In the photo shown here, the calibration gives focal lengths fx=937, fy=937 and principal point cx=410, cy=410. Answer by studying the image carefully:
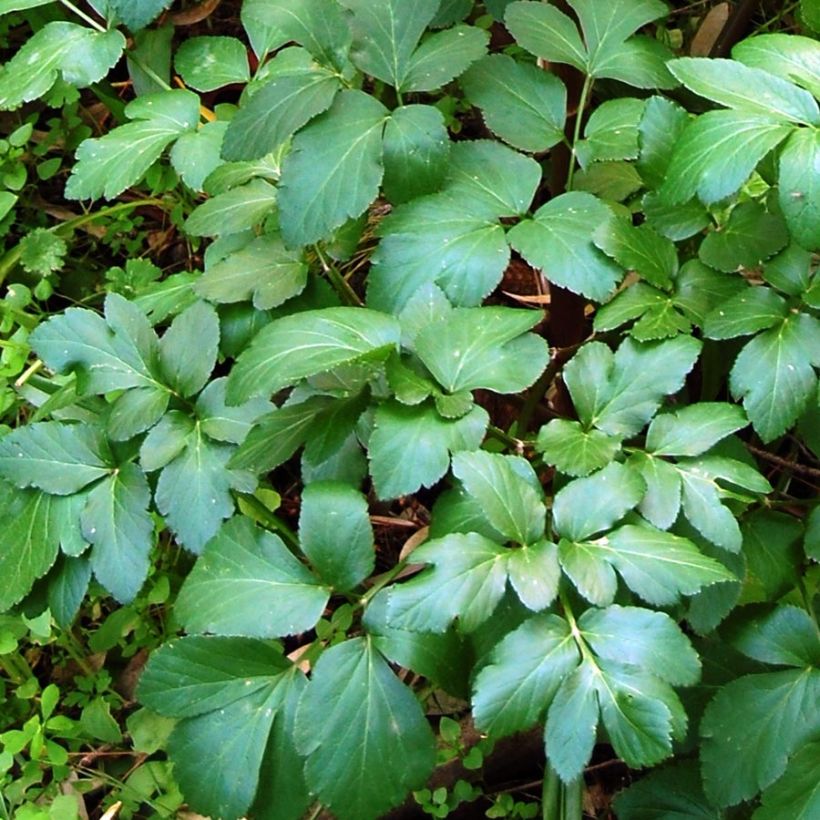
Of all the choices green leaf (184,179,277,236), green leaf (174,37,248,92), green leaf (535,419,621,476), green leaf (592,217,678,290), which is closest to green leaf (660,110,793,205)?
green leaf (592,217,678,290)

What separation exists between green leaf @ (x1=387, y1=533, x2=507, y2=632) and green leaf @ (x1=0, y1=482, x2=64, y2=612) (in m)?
0.41

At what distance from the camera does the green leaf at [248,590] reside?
0.87m

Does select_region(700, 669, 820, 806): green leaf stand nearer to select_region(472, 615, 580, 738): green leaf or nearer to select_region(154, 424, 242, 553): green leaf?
select_region(472, 615, 580, 738): green leaf

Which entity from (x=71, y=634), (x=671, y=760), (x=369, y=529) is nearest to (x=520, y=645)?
(x=369, y=529)

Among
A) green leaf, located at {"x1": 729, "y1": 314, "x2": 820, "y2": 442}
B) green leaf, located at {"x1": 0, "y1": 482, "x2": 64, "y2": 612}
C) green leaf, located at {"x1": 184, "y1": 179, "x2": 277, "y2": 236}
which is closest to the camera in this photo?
green leaf, located at {"x1": 729, "y1": 314, "x2": 820, "y2": 442}

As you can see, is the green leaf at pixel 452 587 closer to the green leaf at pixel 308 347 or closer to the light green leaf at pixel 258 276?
the green leaf at pixel 308 347

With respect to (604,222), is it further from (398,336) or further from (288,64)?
(288,64)

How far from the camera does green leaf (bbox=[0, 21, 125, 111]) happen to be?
3.66 feet

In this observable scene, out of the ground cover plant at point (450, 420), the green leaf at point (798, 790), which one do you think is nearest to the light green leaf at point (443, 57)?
the ground cover plant at point (450, 420)

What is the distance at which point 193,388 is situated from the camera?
997mm

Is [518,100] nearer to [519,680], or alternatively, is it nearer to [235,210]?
[235,210]

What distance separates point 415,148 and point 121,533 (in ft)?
1.59

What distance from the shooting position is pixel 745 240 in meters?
0.93

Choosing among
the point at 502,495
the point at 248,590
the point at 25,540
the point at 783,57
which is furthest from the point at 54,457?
the point at 783,57
